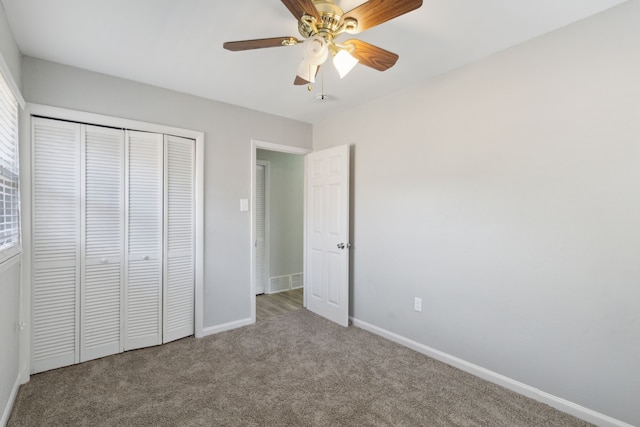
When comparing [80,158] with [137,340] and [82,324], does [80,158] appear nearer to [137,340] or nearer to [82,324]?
[82,324]

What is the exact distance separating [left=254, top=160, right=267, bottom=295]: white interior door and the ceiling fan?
3.01 metres

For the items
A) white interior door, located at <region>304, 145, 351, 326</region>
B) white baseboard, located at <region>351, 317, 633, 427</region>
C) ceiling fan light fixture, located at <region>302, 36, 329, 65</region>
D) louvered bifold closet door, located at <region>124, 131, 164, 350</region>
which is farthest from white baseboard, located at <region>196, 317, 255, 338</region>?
ceiling fan light fixture, located at <region>302, 36, 329, 65</region>

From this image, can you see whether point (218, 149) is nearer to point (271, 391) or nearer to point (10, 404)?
point (271, 391)

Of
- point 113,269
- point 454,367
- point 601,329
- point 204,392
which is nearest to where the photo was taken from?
point 601,329

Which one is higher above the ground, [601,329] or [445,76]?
[445,76]

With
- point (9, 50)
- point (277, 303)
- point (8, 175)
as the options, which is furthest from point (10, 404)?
point (277, 303)

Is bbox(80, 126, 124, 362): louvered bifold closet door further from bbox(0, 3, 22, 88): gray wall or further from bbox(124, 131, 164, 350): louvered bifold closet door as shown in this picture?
bbox(0, 3, 22, 88): gray wall

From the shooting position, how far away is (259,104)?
3.21m

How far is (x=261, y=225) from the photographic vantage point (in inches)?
183

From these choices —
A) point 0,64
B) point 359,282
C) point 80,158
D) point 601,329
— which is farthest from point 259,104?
point 601,329

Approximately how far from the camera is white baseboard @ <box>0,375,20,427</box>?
171cm

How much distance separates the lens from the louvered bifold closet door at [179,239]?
9.30 ft

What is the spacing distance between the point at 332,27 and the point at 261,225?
3.43 meters

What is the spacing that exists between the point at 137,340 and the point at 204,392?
1059mm
